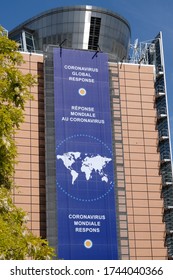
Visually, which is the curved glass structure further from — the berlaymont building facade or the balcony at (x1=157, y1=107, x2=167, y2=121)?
the balcony at (x1=157, y1=107, x2=167, y2=121)

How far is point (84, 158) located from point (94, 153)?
1830 mm

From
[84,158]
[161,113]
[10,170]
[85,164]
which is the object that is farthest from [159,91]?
[10,170]

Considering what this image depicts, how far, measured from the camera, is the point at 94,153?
283 feet

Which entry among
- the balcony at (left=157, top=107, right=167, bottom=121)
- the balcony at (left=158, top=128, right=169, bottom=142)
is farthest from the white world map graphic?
the balcony at (left=157, top=107, right=167, bottom=121)

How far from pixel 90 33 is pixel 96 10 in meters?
4.38

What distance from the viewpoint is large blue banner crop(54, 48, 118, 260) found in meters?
80.6

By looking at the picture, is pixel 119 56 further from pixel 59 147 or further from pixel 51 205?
pixel 51 205

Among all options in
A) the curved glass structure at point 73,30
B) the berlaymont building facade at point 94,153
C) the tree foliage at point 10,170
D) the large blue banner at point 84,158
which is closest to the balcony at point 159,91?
the berlaymont building facade at point 94,153

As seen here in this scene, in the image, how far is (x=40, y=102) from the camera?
9112 centimetres

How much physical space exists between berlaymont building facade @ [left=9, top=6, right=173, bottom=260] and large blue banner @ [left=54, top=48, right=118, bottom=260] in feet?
0.48

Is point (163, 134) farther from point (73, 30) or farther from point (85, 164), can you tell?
point (73, 30)

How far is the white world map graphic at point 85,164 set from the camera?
8388cm

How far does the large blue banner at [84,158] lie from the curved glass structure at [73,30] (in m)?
7.89
